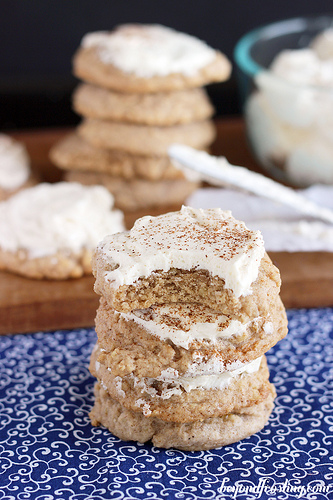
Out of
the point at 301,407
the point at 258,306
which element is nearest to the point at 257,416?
the point at 301,407

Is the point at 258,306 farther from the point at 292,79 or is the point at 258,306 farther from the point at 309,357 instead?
the point at 292,79

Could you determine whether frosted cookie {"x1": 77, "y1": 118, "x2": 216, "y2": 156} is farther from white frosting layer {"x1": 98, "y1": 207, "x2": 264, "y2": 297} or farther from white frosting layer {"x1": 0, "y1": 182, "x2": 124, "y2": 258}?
white frosting layer {"x1": 98, "y1": 207, "x2": 264, "y2": 297}

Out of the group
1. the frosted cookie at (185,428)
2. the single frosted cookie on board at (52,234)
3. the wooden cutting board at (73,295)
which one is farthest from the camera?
the single frosted cookie on board at (52,234)

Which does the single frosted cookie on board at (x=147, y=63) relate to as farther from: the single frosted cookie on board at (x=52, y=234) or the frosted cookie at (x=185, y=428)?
the frosted cookie at (x=185, y=428)

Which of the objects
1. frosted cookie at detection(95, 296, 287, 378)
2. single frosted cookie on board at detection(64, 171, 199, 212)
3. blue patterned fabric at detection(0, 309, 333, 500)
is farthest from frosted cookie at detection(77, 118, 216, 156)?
frosted cookie at detection(95, 296, 287, 378)

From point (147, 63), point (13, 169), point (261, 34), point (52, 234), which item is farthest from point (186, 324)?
point (261, 34)

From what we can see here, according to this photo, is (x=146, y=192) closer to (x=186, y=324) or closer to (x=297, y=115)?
(x=297, y=115)

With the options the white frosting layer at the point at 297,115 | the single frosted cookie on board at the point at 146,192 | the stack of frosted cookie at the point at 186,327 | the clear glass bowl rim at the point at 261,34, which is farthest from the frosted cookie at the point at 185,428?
the clear glass bowl rim at the point at 261,34
